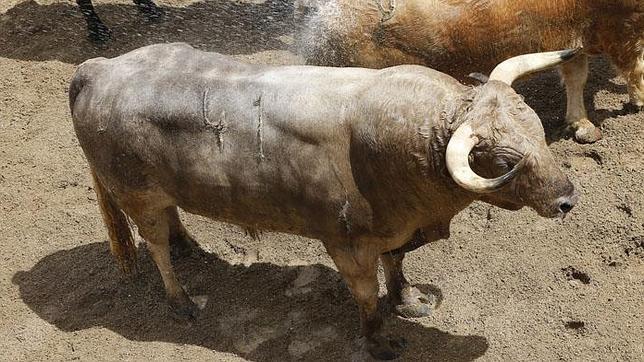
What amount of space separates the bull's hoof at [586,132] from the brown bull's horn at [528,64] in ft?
8.12

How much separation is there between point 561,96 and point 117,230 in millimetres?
4239

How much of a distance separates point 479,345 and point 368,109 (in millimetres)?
1958

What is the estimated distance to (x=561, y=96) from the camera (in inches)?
286

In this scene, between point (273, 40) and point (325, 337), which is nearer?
point (325, 337)

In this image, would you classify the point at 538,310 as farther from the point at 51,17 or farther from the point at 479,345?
the point at 51,17

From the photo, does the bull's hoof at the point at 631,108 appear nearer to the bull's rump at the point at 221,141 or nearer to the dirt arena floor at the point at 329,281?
the dirt arena floor at the point at 329,281

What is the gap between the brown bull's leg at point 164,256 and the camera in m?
5.43

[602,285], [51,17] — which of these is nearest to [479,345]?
[602,285]

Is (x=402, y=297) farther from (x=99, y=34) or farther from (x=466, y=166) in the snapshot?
(x=99, y=34)

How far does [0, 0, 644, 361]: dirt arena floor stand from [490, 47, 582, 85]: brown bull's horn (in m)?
1.93

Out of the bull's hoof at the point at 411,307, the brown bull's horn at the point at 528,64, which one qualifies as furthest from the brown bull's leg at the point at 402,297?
the brown bull's horn at the point at 528,64

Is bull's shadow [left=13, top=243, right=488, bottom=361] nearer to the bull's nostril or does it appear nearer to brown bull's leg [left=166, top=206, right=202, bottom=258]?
brown bull's leg [left=166, top=206, right=202, bottom=258]

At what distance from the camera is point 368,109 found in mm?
4391

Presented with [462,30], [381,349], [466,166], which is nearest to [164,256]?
[381,349]
